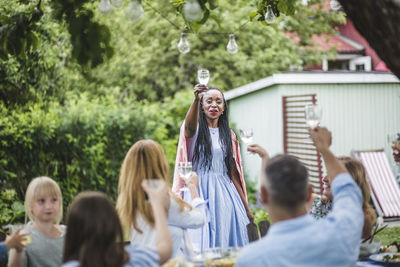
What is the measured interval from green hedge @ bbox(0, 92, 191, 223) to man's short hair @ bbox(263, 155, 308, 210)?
6.03 meters

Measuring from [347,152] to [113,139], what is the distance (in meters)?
4.44

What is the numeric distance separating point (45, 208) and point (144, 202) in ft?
1.98

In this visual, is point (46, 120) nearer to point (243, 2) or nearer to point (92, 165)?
point (92, 165)

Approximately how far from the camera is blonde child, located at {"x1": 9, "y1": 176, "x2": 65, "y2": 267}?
321 centimetres

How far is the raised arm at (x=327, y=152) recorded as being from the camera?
8.39 feet

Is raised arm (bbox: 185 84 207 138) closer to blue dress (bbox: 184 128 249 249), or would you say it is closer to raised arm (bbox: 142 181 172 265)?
blue dress (bbox: 184 128 249 249)

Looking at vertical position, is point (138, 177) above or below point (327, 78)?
below

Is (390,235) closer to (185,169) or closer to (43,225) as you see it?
(185,169)

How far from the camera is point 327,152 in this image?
2588 mm

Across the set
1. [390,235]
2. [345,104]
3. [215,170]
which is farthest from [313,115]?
[345,104]

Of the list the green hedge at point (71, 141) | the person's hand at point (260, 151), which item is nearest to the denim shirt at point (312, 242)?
the person's hand at point (260, 151)

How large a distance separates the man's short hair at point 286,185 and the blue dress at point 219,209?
229 cm

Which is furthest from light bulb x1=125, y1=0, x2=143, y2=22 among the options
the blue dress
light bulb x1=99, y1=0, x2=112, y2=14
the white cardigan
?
the blue dress

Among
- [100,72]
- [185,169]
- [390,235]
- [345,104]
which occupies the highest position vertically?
[100,72]
